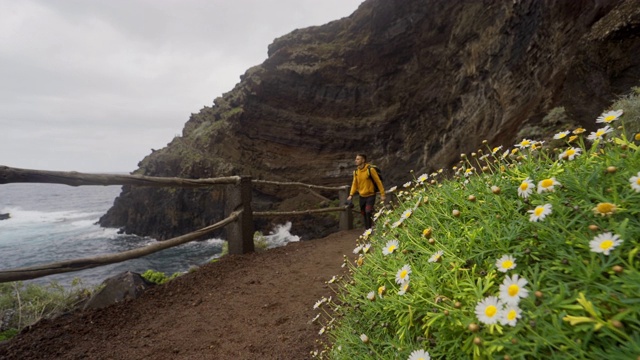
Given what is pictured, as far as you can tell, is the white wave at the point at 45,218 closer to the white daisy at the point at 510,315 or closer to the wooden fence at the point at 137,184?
the wooden fence at the point at 137,184

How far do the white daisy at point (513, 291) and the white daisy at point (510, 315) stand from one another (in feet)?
0.05

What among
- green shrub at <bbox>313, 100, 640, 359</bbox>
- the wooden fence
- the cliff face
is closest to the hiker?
the wooden fence

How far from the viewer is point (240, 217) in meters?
4.59

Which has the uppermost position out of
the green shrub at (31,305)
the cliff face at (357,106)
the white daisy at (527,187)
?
the cliff face at (357,106)

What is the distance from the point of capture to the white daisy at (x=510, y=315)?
0.91 meters

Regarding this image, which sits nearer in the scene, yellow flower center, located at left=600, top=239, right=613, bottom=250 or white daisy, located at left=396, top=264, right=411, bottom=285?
yellow flower center, located at left=600, top=239, right=613, bottom=250

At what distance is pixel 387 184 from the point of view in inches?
916

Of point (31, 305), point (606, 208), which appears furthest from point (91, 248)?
point (606, 208)

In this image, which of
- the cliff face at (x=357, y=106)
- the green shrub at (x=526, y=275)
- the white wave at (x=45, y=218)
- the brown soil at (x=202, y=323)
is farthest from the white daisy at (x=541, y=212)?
the white wave at (x=45, y=218)

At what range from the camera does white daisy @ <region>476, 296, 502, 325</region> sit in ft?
3.14

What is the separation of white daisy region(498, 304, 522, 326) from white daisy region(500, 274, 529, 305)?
0.02 m

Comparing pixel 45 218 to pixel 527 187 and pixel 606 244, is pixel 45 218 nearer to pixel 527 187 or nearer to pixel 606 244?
pixel 527 187

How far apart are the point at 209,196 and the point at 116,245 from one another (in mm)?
7362

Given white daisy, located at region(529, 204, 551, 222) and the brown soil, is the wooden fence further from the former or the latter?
white daisy, located at region(529, 204, 551, 222)
